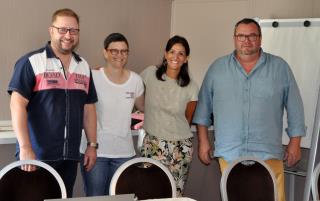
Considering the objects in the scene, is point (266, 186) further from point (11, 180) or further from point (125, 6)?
point (125, 6)

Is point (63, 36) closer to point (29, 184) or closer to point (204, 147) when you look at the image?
point (29, 184)

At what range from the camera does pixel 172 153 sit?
130 inches

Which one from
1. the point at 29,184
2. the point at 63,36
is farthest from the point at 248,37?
the point at 29,184

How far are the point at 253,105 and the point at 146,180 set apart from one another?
3.35 ft

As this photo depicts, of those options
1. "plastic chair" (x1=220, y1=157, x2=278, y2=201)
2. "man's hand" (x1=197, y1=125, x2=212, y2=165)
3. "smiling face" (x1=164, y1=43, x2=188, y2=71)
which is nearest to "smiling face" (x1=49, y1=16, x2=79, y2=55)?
"smiling face" (x1=164, y1=43, x2=188, y2=71)

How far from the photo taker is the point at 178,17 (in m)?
5.27

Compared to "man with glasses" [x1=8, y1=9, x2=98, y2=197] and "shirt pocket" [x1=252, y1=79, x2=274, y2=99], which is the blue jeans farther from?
"shirt pocket" [x1=252, y1=79, x2=274, y2=99]

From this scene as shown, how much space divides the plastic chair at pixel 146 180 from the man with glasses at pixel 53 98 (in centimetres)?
43

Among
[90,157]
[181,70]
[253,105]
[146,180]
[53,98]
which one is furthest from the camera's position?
[181,70]

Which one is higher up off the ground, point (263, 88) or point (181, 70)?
point (181, 70)

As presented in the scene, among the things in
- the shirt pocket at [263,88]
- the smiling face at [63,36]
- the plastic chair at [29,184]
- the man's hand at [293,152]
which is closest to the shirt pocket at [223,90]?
the shirt pocket at [263,88]

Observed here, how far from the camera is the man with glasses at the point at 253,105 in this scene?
3.23 m

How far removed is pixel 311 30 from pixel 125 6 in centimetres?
166

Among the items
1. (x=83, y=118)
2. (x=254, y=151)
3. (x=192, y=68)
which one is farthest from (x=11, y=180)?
(x=192, y=68)
